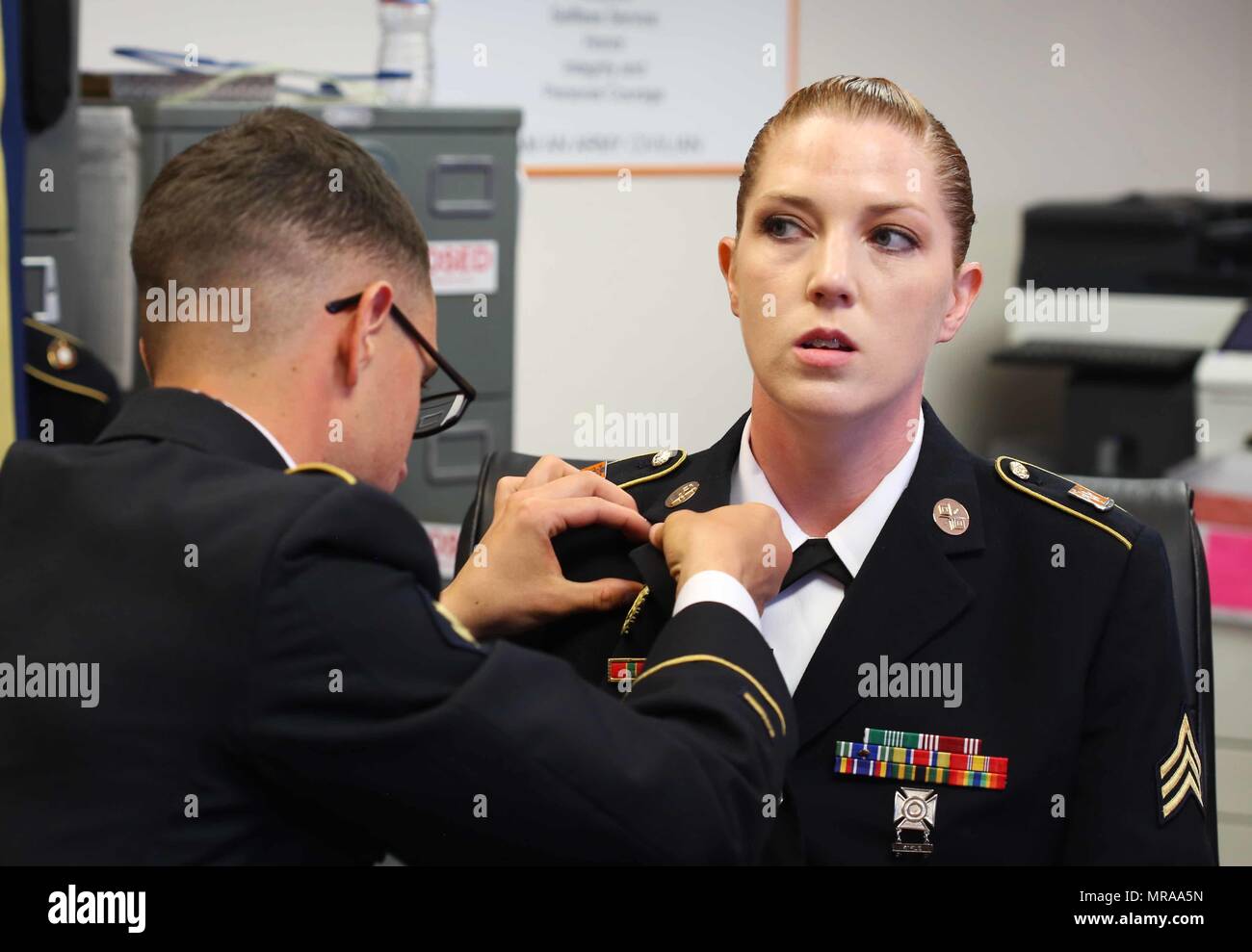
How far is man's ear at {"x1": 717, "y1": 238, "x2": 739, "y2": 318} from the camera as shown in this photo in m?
1.31

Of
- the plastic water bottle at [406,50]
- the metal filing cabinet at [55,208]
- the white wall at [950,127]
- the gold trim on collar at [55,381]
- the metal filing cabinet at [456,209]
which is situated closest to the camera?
the gold trim on collar at [55,381]

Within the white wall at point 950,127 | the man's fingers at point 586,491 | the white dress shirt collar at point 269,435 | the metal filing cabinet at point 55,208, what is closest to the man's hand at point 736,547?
the man's fingers at point 586,491

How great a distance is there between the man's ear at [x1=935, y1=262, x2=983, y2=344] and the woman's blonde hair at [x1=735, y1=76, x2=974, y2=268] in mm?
15

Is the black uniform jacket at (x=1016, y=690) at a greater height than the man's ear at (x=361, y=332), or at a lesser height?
lesser

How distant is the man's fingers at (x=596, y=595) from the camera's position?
1.32 meters

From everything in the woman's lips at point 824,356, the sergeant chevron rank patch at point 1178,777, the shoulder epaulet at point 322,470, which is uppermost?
the woman's lips at point 824,356

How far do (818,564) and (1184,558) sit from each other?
0.45m

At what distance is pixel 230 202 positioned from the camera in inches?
46.0

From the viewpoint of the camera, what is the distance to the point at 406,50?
9.70ft

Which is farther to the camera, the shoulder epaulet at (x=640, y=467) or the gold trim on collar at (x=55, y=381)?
the gold trim on collar at (x=55, y=381)

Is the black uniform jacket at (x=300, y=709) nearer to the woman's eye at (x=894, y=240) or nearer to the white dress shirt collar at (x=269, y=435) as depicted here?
the white dress shirt collar at (x=269, y=435)

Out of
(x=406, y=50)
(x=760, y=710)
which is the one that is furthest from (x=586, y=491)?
(x=406, y=50)

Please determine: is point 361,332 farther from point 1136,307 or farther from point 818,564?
point 1136,307

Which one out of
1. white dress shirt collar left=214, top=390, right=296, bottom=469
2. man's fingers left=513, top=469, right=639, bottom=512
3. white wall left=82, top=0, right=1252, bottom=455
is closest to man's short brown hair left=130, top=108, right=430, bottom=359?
white dress shirt collar left=214, top=390, right=296, bottom=469
